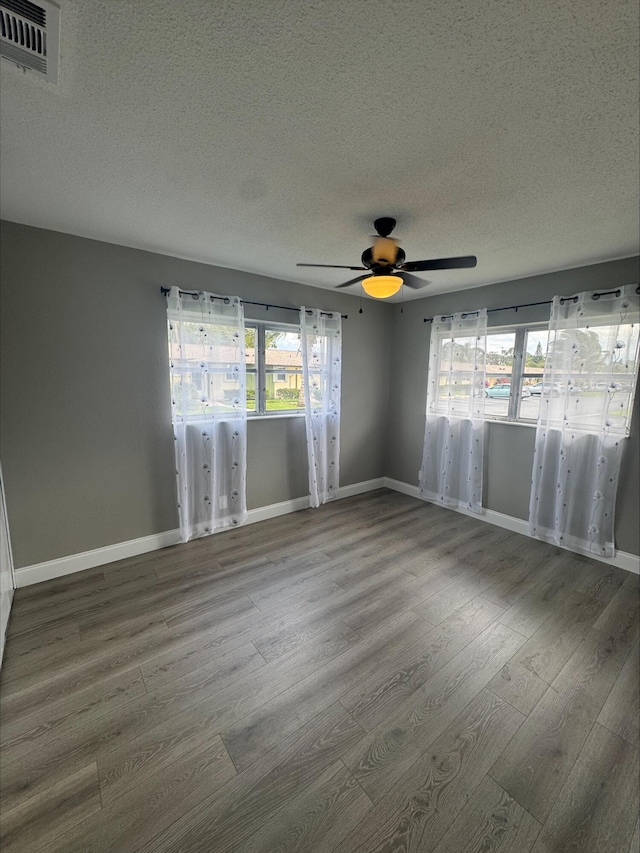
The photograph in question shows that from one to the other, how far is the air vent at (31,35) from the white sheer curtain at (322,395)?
2583mm

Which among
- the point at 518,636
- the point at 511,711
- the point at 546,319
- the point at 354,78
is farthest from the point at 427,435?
the point at 354,78

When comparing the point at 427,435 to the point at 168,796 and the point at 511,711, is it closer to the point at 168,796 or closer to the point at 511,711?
the point at 511,711

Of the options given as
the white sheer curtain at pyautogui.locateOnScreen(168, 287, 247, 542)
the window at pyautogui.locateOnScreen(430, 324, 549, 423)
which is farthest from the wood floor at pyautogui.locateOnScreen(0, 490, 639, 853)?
the window at pyautogui.locateOnScreen(430, 324, 549, 423)

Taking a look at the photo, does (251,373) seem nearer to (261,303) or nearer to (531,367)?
(261,303)

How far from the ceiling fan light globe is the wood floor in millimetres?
2086

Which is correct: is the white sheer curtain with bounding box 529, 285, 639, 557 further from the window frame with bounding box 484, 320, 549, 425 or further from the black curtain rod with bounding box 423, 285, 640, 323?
the window frame with bounding box 484, 320, 549, 425

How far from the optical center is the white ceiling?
3.08 feet

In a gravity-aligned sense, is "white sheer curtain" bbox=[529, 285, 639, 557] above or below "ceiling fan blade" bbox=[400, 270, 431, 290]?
below

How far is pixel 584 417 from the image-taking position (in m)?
2.89

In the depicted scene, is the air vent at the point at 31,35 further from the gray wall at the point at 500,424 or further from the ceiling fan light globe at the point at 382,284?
the gray wall at the point at 500,424

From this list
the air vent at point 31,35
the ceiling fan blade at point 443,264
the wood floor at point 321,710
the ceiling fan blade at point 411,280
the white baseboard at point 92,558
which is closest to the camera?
the air vent at point 31,35

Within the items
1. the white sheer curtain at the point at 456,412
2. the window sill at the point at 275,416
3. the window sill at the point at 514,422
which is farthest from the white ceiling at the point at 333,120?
the window sill at the point at 275,416

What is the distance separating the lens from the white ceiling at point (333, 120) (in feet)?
3.08

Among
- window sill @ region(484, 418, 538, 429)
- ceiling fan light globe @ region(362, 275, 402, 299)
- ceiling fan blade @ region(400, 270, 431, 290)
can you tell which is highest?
ceiling fan blade @ region(400, 270, 431, 290)
